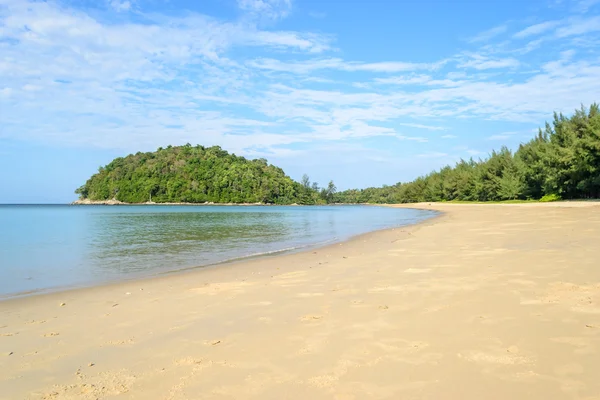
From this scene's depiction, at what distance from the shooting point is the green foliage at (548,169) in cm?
4012

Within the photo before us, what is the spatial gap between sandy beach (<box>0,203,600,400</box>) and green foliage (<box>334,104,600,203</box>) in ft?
131

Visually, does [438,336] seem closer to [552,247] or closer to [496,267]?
[496,267]

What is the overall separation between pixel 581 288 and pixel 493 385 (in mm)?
3748

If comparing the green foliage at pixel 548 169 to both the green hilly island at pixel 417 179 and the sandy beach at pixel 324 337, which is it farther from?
the sandy beach at pixel 324 337

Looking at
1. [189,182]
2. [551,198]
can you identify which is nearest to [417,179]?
[551,198]

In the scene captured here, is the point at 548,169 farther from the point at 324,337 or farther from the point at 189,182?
the point at 189,182

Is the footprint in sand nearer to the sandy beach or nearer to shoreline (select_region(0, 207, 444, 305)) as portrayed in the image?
the sandy beach

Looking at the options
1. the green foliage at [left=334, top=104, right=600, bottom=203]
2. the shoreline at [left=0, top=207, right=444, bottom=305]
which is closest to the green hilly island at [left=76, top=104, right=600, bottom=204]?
the green foliage at [left=334, top=104, right=600, bottom=203]

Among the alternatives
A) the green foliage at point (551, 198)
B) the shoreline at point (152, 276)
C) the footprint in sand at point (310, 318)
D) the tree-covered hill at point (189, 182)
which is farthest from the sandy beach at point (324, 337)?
the tree-covered hill at point (189, 182)

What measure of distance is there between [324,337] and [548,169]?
165 ft

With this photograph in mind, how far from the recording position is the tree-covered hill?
168000 millimetres

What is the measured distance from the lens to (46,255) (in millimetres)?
13672

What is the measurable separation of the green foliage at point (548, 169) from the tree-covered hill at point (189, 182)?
9667 cm

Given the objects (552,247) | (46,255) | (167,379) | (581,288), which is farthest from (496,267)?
(46,255)
